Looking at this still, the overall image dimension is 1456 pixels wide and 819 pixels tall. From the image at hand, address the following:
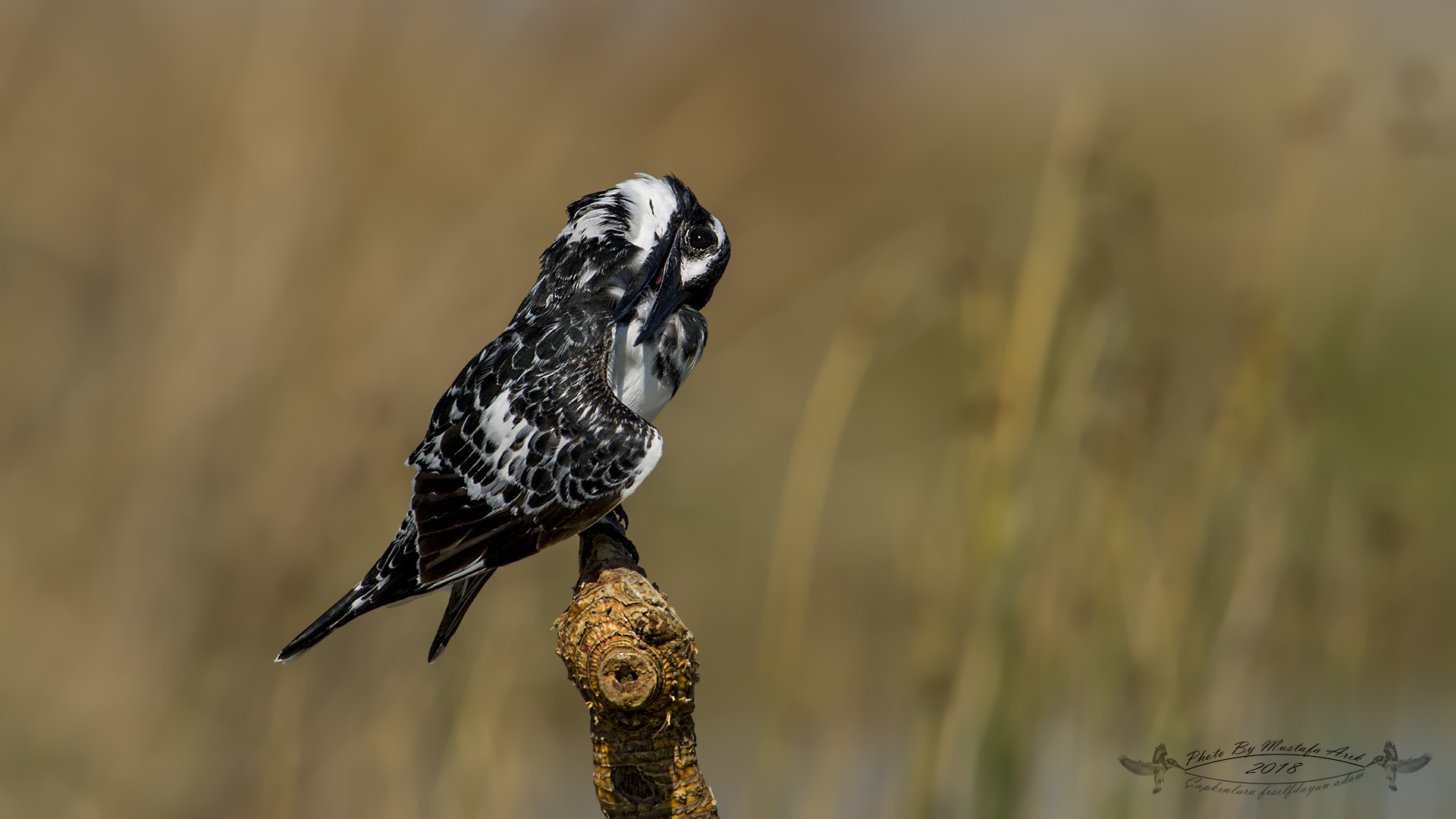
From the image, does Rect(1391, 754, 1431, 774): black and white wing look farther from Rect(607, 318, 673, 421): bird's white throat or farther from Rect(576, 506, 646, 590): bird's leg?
Rect(607, 318, 673, 421): bird's white throat

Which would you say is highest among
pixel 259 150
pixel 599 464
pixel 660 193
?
pixel 259 150

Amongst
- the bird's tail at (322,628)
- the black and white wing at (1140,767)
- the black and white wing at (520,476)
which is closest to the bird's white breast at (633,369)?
the black and white wing at (520,476)

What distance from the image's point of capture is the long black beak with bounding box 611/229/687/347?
239 centimetres

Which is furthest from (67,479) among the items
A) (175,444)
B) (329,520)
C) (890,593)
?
(890,593)

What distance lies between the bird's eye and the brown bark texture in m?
1.08

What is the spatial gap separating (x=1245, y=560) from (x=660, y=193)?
5.09 feet

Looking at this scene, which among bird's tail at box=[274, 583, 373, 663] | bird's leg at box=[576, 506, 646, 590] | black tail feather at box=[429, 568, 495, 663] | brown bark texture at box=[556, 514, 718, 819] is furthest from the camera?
black tail feather at box=[429, 568, 495, 663]

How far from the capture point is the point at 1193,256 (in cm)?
711

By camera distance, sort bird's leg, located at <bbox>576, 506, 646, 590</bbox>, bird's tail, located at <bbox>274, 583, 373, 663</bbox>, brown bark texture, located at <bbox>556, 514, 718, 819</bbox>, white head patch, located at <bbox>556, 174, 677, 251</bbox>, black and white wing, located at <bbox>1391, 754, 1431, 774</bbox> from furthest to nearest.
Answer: white head patch, located at <bbox>556, 174, 677, 251</bbox>
black and white wing, located at <bbox>1391, 754, 1431, 774</bbox>
bird's tail, located at <bbox>274, 583, 373, 663</bbox>
bird's leg, located at <bbox>576, 506, 646, 590</bbox>
brown bark texture, located at <bbox>556, 514, 718, 819</bbox>

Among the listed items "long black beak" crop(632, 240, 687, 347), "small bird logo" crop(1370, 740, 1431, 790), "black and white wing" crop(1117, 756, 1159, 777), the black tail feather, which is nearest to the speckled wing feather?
"long black beak" crop(632, 240, 687, 347)

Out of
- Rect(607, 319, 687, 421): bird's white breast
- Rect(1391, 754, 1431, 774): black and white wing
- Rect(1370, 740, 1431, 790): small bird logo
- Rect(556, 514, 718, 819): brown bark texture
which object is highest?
Rect(607, 319, 687, 421): bird's white breast

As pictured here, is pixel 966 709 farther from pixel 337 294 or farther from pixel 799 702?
pixel 337 294

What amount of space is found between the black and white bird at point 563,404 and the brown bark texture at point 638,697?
37 centimetres

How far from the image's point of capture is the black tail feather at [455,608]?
2371 mm
